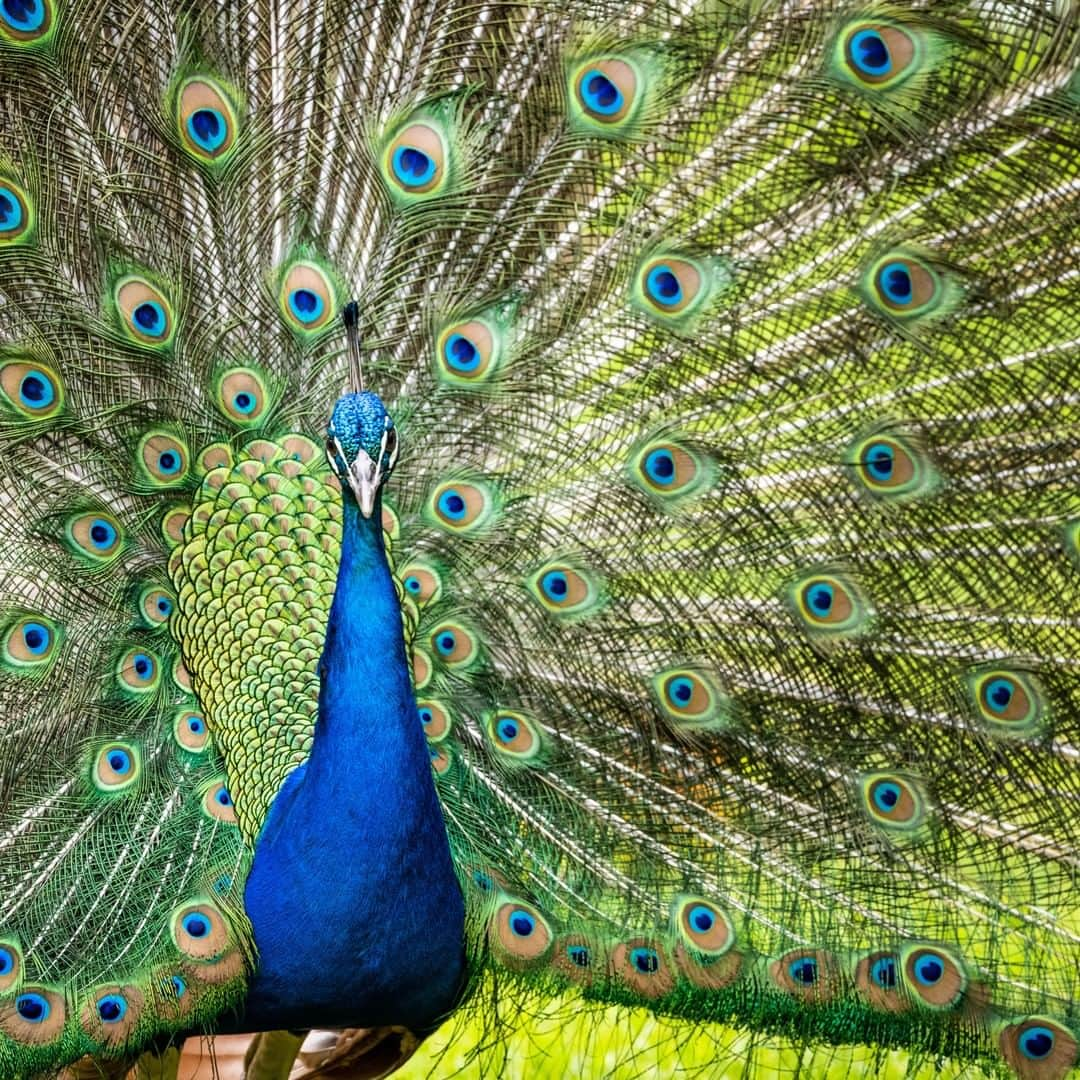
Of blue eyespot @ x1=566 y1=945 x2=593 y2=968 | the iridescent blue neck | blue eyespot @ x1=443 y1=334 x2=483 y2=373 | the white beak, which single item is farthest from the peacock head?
blue eyespot @ x1=566 y1=945 x2=593 y2=968

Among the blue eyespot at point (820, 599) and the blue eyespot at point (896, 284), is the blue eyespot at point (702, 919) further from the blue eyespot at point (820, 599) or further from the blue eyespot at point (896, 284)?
the blue eyespot at point (896, 284)

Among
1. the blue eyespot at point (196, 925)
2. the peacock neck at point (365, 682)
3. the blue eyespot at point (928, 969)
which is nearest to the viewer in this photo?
the peacock neck at point (365, 682)

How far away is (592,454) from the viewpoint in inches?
84.4

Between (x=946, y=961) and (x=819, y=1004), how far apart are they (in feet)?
0.62

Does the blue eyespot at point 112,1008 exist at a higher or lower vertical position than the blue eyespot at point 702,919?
lower

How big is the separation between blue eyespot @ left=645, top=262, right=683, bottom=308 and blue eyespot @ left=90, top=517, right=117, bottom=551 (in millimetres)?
849

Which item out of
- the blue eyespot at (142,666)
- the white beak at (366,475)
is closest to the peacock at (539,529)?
the blue eyespot at (142,666)

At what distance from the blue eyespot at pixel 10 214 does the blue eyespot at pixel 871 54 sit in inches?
43.5

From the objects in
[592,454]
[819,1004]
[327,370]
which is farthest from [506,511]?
[819,1004]

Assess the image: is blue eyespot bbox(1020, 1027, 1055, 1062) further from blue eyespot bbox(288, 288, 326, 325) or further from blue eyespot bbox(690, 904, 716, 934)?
blue eyespot bbox(288, 288, 326, 325)

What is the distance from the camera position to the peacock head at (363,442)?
1.65 m

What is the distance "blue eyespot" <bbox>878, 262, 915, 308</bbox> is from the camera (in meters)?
1.97

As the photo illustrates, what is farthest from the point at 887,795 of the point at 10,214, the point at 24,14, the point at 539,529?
the point at 24,14

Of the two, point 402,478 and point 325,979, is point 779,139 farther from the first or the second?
point 325,979
